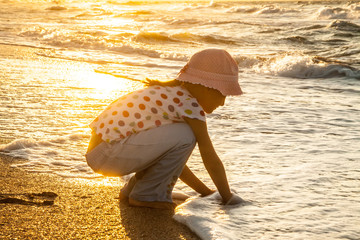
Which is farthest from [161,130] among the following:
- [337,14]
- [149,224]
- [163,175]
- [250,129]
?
[337,14]

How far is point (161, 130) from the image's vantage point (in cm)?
300

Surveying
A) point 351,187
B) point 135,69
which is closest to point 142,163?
point 351,187

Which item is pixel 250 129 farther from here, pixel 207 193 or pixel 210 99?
pixel 210 99

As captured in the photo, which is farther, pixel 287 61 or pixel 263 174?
pixel 287 61

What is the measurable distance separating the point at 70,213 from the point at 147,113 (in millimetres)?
699

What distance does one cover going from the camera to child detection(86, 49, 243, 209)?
300cm

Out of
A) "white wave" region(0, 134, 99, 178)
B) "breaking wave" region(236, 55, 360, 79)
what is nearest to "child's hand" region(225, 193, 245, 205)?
"white wave" region(0, 134, 99, 178)

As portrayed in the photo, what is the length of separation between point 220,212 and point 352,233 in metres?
0.74

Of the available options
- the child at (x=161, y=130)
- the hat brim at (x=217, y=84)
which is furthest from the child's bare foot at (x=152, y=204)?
the hat brim at (x=217, y=84)

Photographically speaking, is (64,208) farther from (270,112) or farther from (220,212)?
(270,112)

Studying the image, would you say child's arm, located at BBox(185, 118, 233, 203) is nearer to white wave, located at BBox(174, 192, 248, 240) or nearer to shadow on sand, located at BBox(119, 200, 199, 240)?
white wave, located at BBox(174, 192, 248, 240)

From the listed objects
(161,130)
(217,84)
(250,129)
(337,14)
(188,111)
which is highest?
(217,84)

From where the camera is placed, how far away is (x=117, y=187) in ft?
11.5

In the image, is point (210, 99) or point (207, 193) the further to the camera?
point (207, 193)
